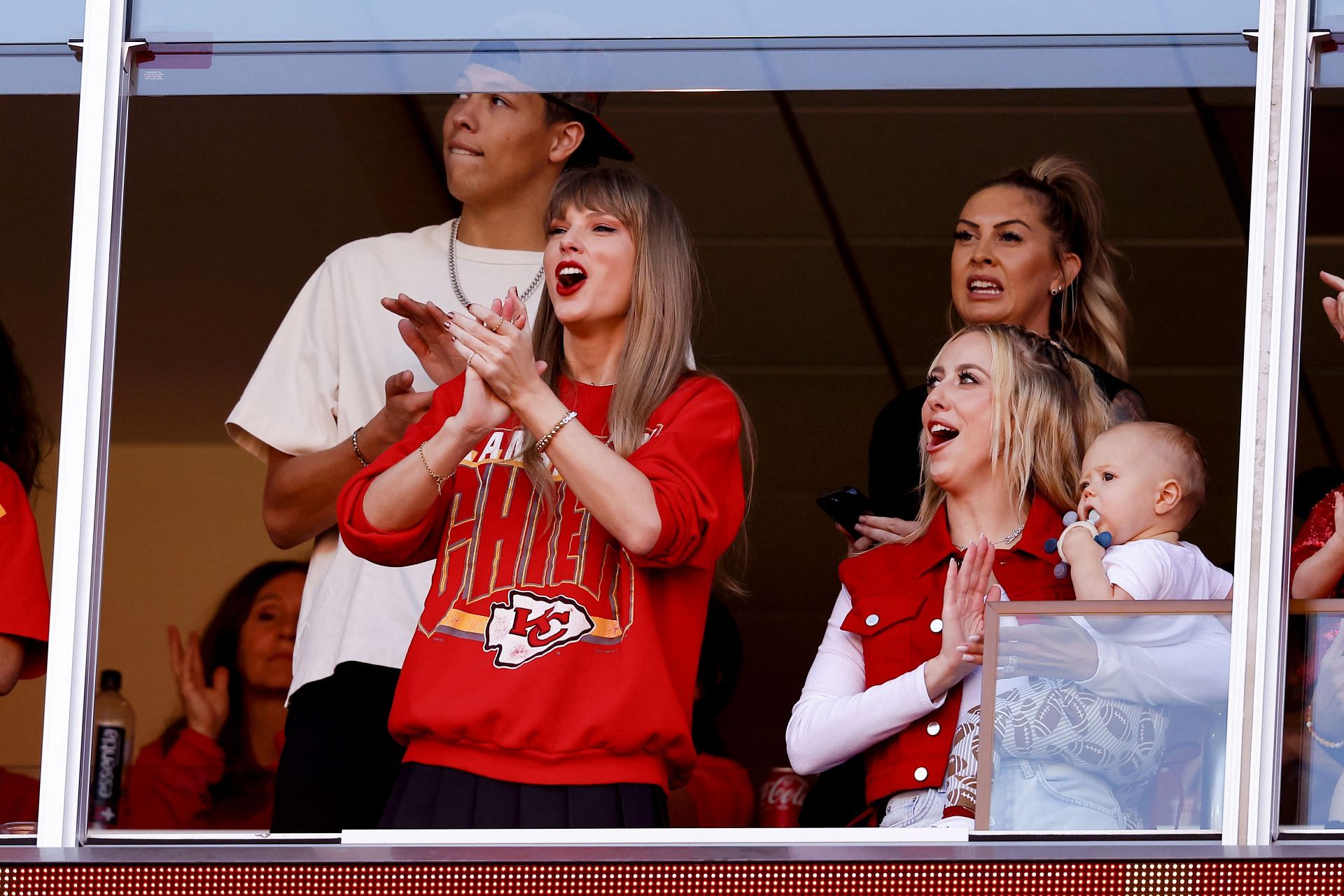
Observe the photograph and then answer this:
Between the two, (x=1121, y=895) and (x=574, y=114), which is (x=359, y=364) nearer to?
(x=574, y=114)

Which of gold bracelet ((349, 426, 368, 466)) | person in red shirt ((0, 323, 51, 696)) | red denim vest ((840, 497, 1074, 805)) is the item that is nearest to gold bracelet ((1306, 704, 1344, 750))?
red denim vest ((840, 497, 1074, 805))

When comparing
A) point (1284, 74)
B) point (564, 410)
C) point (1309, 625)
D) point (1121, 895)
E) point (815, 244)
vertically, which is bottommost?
A: point (1121, 895)

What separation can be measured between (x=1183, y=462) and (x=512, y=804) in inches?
46.6

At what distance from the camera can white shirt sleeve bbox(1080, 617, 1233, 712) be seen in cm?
280

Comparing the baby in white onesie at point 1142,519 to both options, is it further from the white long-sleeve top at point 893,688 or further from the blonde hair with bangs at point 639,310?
the blonde hair with bangs at point 639,310

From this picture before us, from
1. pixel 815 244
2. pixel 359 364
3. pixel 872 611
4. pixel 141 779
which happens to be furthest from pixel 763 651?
pixel 872 611

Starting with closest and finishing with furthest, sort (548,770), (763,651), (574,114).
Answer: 1. (548,770)
2. (574,114)
3. (763,651)

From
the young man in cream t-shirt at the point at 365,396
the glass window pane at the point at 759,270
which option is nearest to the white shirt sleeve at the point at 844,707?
the young man in cream t-shirt at the point at 365,396

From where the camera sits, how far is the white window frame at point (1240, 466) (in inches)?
108

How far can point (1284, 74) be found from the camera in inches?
111

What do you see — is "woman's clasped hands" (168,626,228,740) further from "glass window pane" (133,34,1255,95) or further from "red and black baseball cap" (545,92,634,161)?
"glass window pane" (133,34,1255,95)

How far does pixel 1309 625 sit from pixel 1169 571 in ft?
0.97

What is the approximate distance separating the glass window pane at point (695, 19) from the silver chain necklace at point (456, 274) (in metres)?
0.62

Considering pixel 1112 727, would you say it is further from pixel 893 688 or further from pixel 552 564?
pixel 552 564
